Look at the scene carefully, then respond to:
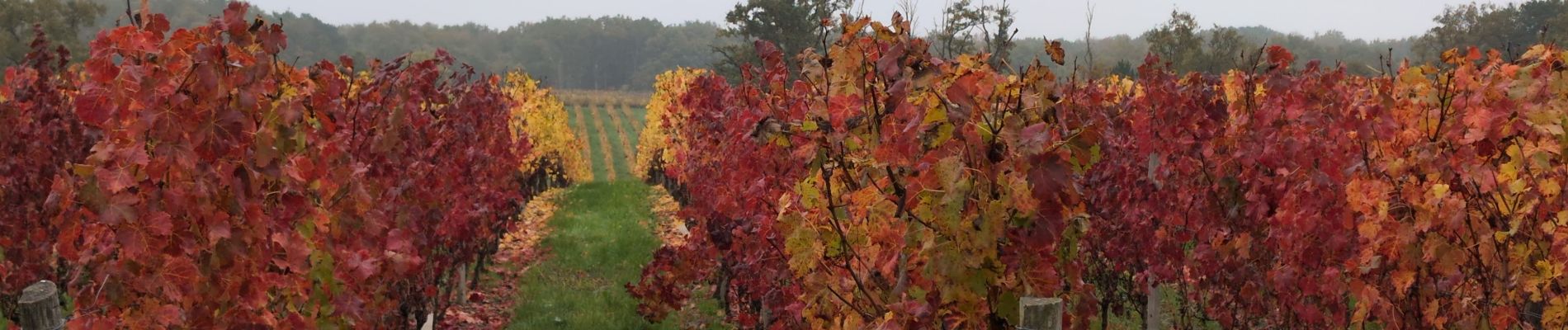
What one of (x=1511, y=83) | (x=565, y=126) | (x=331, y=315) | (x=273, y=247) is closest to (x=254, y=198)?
(x=273, y=247)

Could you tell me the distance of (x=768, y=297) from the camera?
547cm

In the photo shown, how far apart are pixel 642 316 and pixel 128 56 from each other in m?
5.81

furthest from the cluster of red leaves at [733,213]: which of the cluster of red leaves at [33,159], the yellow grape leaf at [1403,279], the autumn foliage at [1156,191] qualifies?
the cluster of red leaves at [33,159]

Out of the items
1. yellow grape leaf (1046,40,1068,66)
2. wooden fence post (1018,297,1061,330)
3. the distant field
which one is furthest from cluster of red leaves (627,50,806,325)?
the distant field

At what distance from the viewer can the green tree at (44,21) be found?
36875mm

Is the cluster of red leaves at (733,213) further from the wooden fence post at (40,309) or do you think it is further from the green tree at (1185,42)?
the green tree at (1185,42)

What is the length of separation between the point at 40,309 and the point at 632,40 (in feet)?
292

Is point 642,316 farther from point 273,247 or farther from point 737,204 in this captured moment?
point 273,247

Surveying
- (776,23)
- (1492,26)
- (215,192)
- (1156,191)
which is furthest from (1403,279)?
(1492,26)

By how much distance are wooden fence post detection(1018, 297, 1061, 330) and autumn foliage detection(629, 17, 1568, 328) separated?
23cm

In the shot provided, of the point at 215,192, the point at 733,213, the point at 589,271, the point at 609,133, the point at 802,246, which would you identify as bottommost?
the point at 609,133

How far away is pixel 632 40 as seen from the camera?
90500 mm

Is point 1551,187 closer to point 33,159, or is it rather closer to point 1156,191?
point 1156,191

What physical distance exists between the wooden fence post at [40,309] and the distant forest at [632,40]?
29.7 metres
